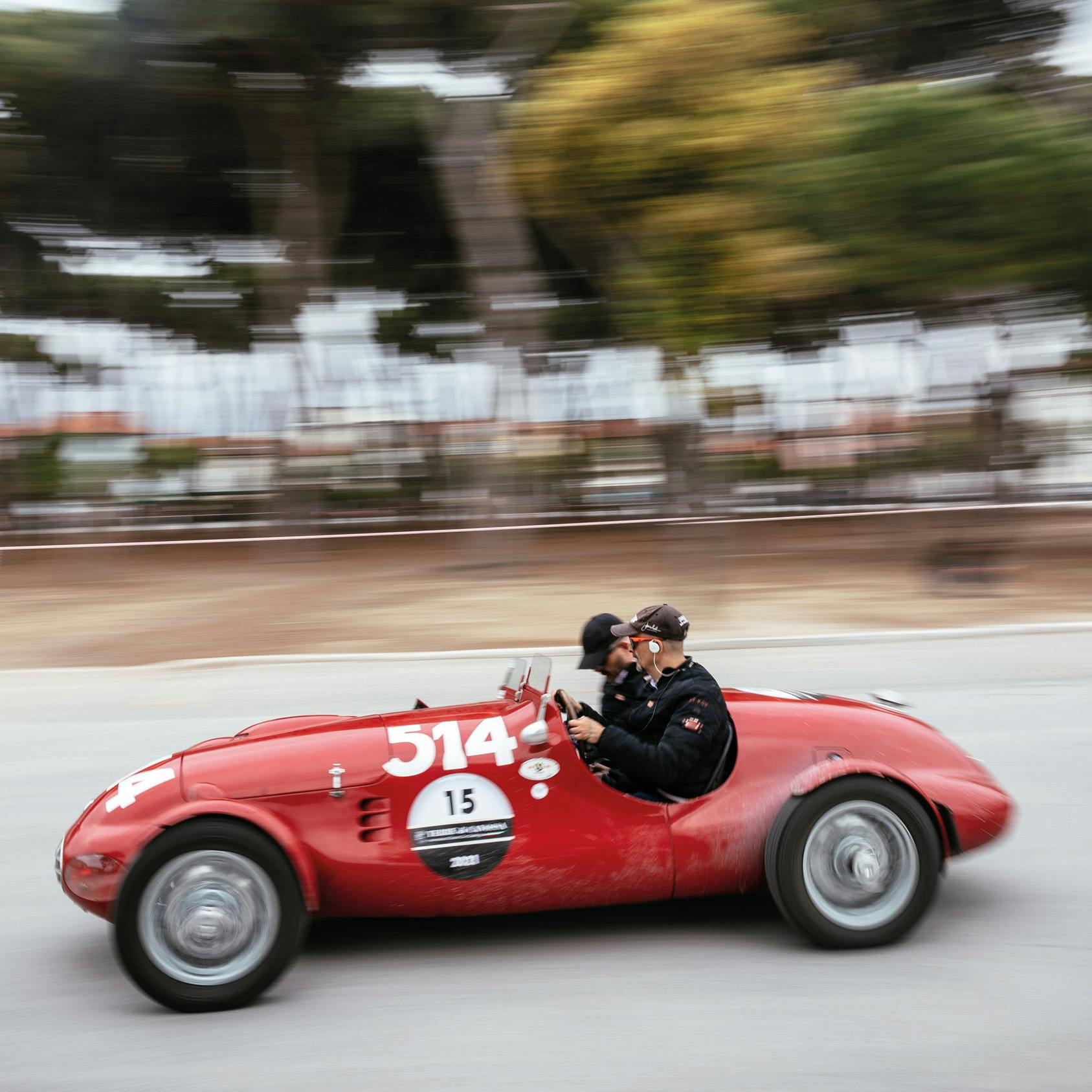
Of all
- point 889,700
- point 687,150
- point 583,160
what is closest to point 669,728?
point 889,700

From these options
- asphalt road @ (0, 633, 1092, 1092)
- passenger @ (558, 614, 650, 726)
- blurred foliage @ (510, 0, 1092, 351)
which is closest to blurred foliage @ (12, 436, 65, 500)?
blurred foliage @ (510, 0, 1092, 351)

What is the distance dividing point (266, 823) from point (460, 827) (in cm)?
55

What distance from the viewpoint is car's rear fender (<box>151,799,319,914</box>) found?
11.5 ft

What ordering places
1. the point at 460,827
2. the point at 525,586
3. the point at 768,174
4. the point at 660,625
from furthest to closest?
the point at 525,586
the point at 768,174
the point at 660,625
the point at 460,827

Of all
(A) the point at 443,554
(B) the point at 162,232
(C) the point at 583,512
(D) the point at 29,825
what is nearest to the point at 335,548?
(A) the point at 443,554

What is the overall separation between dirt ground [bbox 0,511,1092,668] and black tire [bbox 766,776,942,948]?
21.0 ft

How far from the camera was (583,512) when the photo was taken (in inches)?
695

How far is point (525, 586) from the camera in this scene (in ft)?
42.9

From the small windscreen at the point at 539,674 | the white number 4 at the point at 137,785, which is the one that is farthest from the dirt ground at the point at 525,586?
the white number 4 at the point at 137,785

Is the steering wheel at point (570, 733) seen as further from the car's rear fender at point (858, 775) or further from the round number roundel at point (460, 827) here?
the car's rear fender at point (858, 775)

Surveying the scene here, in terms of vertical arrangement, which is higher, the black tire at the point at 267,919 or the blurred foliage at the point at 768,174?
the blurred foliage at the point at 768,174

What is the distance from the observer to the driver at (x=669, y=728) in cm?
380

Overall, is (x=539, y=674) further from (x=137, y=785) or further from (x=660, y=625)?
(x=137, y=785)

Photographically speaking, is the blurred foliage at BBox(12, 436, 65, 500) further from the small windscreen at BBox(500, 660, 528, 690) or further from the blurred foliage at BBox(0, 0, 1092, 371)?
the small windscreen at BBox(500, 660, 528, 690)
